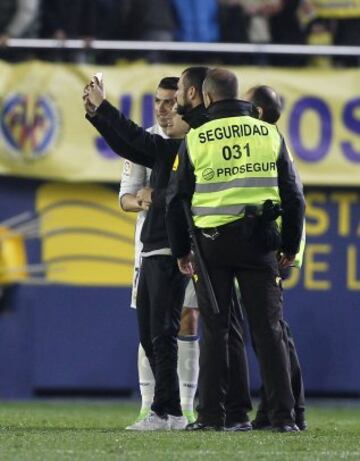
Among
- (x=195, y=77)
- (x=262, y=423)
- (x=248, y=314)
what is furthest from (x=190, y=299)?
(x=195, y=77)

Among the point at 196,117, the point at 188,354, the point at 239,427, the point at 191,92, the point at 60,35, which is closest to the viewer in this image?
the point at 196,117

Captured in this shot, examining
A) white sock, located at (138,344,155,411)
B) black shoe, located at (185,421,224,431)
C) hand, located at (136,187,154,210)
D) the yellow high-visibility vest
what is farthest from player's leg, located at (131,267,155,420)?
the yellow high-visibility vest

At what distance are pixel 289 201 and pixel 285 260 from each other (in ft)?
1.19

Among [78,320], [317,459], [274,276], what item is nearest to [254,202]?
[274,276]

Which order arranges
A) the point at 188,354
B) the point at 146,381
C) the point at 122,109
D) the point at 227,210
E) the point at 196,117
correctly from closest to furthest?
the point at 227,210, the point at 196,117, the point at 146,381, the point at 188,354, the point at 122,109

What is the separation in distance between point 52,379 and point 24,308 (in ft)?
2.09

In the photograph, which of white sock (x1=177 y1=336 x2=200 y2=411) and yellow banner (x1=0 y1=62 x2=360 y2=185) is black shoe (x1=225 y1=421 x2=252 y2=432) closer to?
white sock (x1=177 y1=336 x2=200 y2=411)

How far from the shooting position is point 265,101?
8.55 meters

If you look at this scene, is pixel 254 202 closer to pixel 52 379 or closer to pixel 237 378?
pixel 237 378

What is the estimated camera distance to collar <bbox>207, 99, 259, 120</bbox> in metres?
7.81

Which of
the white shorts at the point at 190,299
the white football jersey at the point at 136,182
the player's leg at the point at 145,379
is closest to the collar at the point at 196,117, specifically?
the white football jersey at the point at 136,182

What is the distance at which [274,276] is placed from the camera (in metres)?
7.85

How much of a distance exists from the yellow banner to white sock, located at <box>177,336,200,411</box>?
13.7 ft

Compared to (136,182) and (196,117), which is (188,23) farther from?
(196,117)
